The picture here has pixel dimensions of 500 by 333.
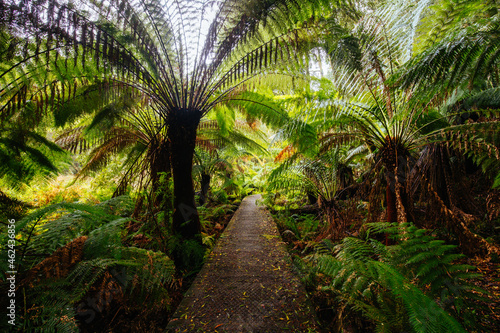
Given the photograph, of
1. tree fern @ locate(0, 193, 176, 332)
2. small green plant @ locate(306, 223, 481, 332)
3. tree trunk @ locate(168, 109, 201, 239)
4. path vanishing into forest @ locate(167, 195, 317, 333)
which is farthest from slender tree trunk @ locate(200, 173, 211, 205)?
small green plant @ locate(306, 223, 481, 332)

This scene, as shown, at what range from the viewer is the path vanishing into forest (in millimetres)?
1298

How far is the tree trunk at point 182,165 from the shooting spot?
2.29 meters

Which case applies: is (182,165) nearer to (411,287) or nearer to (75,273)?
(75,273)

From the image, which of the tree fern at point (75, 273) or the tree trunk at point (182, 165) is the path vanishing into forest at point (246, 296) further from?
the tree trunk at point (182, 165)

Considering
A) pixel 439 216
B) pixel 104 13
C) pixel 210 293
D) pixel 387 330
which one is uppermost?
pixel 104 13

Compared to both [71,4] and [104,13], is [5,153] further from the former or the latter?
[104,13]

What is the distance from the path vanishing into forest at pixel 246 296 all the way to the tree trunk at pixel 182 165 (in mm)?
502

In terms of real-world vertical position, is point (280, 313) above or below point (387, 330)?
below

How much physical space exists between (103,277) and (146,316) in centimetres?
39

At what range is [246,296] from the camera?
1.60 metres

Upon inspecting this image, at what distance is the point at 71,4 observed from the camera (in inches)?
68.4

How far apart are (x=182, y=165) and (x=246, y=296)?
1.49m

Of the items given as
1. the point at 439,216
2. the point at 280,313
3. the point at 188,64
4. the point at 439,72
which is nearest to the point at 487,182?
the point at 439,216

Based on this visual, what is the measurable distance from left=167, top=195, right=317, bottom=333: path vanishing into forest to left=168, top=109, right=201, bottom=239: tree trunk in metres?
0.50
